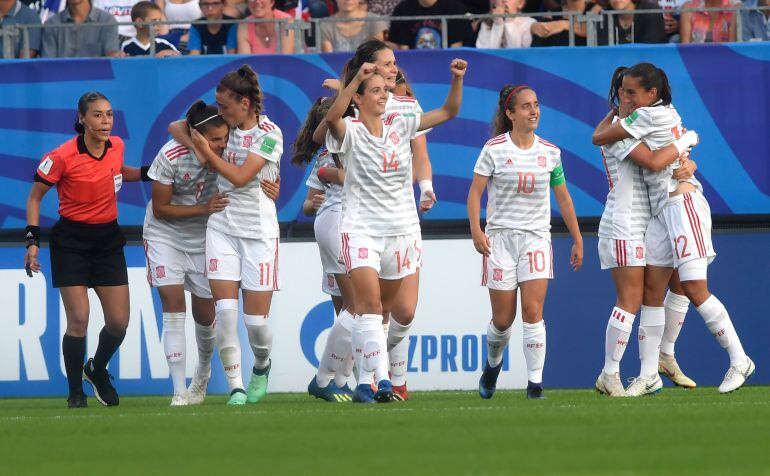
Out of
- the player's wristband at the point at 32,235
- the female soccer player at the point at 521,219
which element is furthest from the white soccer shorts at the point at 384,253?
the player's wristband at the point at 32,235

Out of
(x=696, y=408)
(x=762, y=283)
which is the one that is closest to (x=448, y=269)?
(x=762, y=283)

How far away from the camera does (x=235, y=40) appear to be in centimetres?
1370

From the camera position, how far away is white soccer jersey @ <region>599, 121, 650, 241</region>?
988cm

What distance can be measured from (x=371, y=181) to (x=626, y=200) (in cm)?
195

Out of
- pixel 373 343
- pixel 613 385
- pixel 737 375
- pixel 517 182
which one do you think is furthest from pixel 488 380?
pixel 373 343

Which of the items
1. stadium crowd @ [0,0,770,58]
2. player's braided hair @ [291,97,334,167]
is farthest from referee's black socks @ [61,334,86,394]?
stadium crowd @ [0,0,770,58]

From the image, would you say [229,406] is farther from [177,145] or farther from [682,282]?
[682,282]

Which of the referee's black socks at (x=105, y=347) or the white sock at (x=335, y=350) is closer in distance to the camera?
the white sock at (x=335, y=350)

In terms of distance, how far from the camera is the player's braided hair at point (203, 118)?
9695mm

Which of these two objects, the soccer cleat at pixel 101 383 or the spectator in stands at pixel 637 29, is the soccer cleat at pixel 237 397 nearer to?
the soccer cleat at pixel 101 383

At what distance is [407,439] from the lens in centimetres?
675

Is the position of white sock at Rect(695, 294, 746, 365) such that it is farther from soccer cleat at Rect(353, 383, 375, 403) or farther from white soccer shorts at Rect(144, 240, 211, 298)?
white soccer shorts at Rect(144, 240, 211, 298)

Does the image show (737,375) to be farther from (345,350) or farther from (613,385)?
(345,350)

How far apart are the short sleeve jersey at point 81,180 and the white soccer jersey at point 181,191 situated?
34cm
